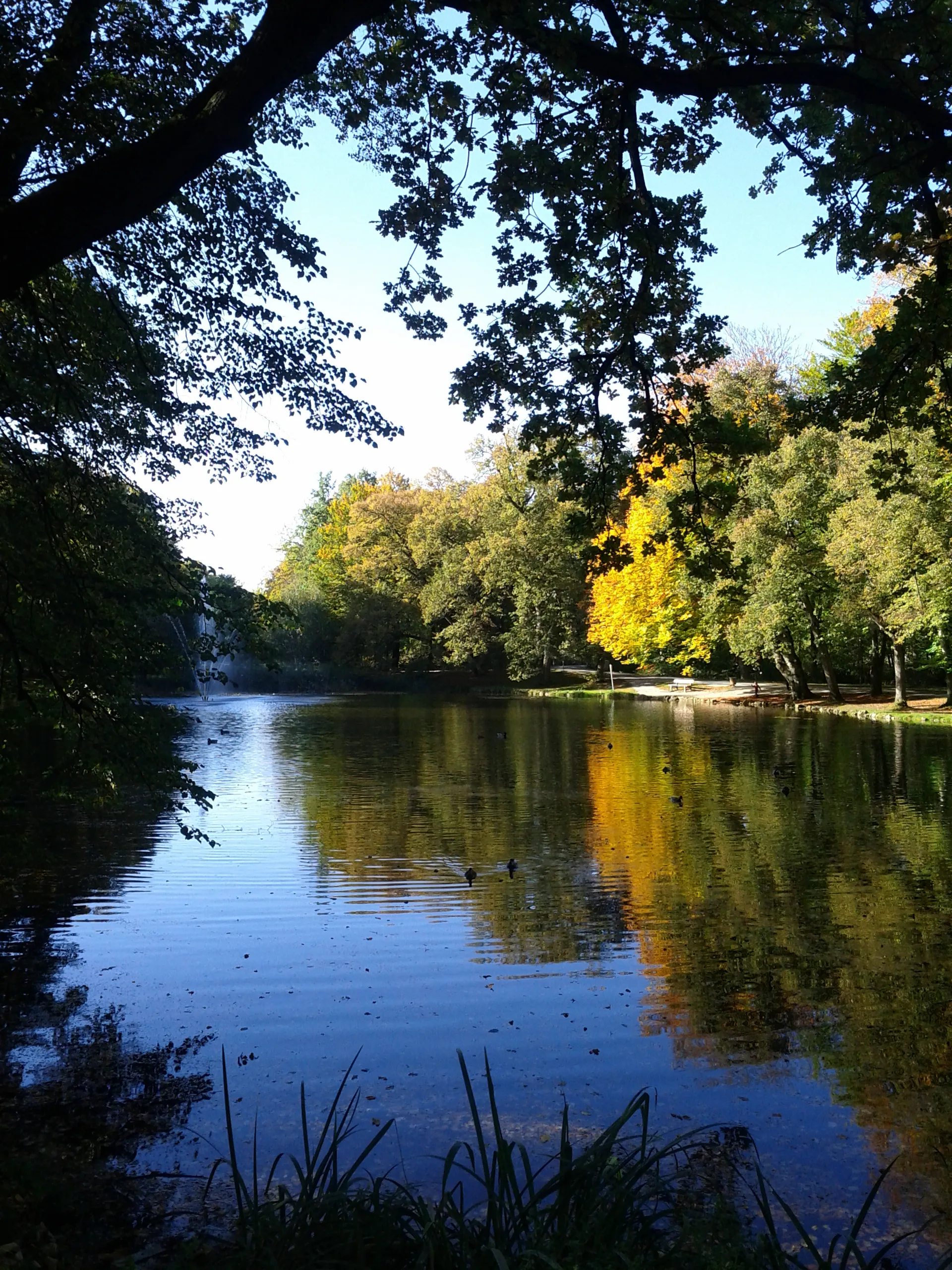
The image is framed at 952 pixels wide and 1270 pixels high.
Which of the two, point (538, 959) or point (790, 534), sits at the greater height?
point (790, 534)

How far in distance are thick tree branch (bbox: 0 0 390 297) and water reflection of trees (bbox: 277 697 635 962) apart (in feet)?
21.8

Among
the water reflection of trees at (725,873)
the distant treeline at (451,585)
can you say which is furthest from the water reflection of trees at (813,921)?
the distant treeline at (451,585)

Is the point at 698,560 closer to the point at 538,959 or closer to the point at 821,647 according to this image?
the point at 538,959

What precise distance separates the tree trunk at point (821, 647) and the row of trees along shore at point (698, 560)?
0.24ft

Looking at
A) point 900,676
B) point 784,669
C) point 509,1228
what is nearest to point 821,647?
point 900,676

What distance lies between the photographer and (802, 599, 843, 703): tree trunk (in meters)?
35.2

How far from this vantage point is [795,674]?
130 feet

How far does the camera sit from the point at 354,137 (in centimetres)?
826

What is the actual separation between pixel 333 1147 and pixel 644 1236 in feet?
3.58

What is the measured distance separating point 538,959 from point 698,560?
3.80 m

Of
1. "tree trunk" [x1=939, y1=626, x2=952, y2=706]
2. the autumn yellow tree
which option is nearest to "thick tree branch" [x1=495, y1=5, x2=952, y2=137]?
"tree trunk" [x1=939, y1=626, x2=952, y2=706]

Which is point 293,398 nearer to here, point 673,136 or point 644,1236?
point 673,136

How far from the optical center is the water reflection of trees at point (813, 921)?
613 centimetres

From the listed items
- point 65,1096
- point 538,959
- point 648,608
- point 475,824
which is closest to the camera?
point 65,1096
